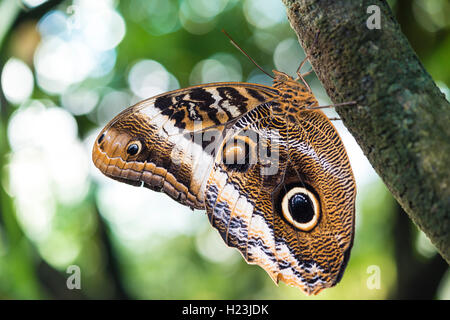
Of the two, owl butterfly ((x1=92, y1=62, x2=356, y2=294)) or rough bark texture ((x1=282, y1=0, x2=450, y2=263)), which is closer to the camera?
rough bark texture ((x1=282, y1=0, x2=450, y2=263))

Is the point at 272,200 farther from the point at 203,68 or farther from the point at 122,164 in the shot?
the point at 203,68

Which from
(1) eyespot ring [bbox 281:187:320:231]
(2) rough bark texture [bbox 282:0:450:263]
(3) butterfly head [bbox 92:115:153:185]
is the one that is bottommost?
(1) eyespot ring [bbox 281:187:320:231]

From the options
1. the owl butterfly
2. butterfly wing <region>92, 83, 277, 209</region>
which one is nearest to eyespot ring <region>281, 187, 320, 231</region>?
the owl butterfly

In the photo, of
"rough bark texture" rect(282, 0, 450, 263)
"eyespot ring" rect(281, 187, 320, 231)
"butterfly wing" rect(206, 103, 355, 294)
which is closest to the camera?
"rough bark texture" rect(282, 0, 450, 263)

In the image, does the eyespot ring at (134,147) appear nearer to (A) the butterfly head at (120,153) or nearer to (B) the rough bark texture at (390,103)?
(A) the butterfly head at (120,153)

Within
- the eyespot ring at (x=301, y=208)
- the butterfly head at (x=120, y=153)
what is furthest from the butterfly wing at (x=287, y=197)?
the butterfly head at (x=120, y=153)

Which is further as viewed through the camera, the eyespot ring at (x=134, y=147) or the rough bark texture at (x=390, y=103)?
the eyespot ring at (x=134, y=147)

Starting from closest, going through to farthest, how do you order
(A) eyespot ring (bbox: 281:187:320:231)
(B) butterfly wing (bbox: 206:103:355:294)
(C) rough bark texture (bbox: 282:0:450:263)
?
(C) rough bark texture (bbox: 282:0:450:263)
(B) butterfly wing (bbox: 206:103:355:294)
(A) eyespot ring (bbox: 281:187:320:231)

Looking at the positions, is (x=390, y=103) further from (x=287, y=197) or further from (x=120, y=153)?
(x=120, y=153)

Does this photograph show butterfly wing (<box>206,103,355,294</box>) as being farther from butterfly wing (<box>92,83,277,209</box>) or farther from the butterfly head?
the butterfly head
